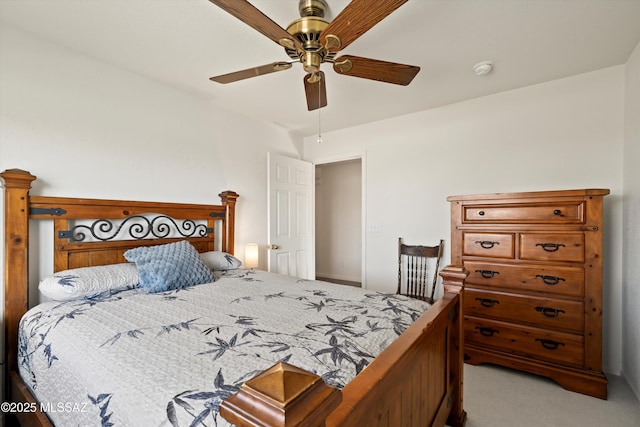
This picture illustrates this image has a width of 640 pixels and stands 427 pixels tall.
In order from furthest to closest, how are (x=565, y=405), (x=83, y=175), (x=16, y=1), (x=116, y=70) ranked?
(x=116, y=70), (x=83, y=175), (x=565, y=405), (x=16, y=1)

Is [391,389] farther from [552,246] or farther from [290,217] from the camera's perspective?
[290,217]

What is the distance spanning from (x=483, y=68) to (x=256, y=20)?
1.89 meters

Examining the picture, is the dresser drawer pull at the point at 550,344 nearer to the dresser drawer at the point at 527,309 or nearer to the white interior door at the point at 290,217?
the dresser drawer at the point at 527,309

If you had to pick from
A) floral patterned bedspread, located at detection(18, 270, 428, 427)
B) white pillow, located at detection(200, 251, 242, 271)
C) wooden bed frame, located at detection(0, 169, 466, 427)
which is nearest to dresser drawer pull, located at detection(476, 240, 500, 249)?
wooden bed frame, located at detection(0, 169, 466, 427)

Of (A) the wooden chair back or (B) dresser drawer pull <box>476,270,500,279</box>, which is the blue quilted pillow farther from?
(B) dresser drawer pull <box>476,270,500,279</box>

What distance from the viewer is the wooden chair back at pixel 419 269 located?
3.09m

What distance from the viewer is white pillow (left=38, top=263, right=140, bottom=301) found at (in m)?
1.67

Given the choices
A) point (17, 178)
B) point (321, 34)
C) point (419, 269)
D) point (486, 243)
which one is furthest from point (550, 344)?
point (17, 178)

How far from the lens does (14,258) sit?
177 cm

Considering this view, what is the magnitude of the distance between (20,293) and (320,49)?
2.29 metres

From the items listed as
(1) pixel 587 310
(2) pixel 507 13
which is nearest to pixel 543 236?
(1) pixel 587 310

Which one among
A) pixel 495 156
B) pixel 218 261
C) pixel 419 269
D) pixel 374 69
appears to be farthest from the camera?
pixel 419 269

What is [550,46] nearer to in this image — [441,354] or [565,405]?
[441,354]

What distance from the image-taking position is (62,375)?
1.12 meters
